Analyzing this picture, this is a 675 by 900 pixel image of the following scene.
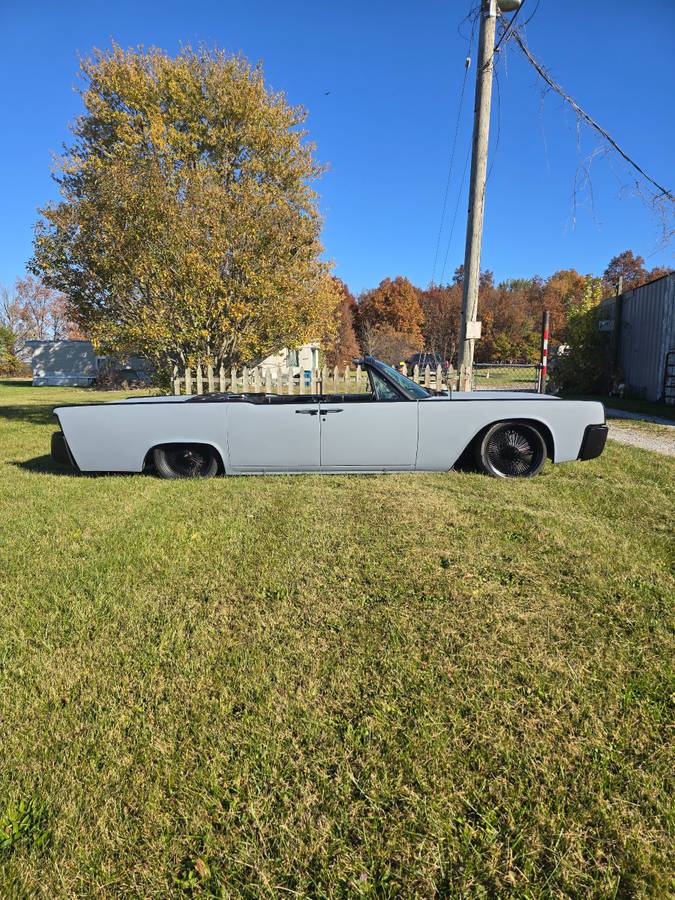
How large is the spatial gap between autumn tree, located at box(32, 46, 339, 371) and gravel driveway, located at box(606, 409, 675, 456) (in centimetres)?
710

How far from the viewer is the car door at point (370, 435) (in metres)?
4.39

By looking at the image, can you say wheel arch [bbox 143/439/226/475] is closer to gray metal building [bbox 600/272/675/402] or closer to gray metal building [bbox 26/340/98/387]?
gray metal building [bbox 600/272/675/402]

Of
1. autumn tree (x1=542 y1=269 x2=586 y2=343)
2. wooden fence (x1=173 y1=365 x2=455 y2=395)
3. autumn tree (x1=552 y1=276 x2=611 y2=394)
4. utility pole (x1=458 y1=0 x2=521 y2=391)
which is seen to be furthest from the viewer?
autumn tree (x1=542 y1=269 x2=586 y2=343)

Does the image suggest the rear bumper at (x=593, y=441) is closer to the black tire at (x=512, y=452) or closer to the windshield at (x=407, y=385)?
the black tire at (x=512, y=452)

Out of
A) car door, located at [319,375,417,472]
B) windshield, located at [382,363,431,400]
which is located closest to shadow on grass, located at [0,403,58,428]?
car door, located at [319,375,417,472]

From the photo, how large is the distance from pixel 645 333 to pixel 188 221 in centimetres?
1428

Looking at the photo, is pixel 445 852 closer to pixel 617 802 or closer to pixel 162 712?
pixel 617 802

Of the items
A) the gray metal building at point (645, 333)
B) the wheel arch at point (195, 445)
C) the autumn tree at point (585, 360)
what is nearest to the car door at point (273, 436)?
the wheel arch at point (195, 445)

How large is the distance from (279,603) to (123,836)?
4.05 ft

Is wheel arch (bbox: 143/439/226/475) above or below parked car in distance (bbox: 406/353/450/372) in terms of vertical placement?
below

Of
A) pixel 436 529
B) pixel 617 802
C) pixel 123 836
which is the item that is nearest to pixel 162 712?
pixel 123 836

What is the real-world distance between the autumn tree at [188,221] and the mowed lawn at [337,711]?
6812 millimetres

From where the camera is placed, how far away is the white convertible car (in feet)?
14.5

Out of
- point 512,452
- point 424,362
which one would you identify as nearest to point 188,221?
point 512,452
